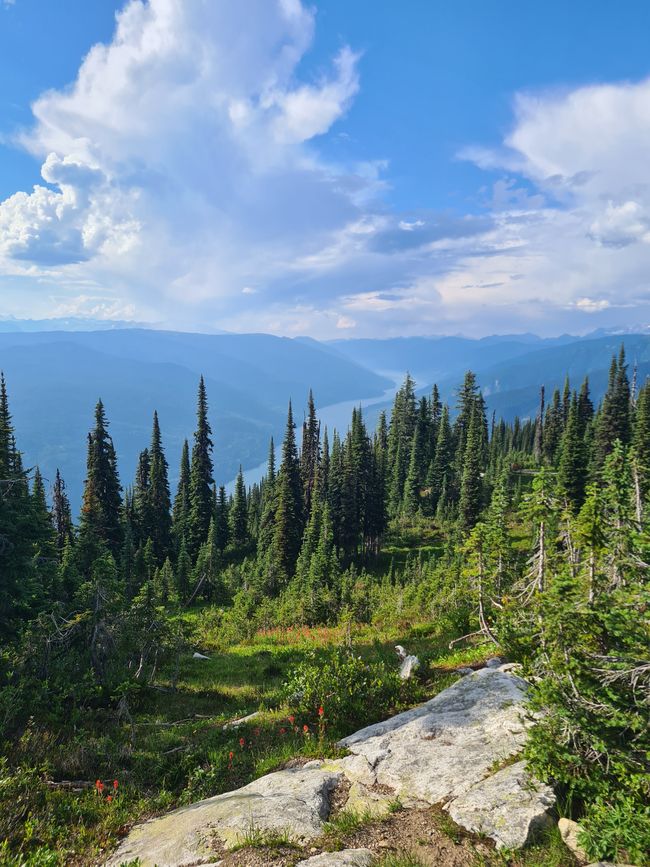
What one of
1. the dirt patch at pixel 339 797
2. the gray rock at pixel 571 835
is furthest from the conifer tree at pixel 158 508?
the gray rock at pixel 571 835

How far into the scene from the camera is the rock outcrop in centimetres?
608

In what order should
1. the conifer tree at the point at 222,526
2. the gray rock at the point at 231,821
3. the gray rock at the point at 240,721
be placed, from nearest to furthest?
1. the gray rock at the point at 231,821
2. the gray rock at the point at 240,721
3. the conifer tree at the point at 222,526

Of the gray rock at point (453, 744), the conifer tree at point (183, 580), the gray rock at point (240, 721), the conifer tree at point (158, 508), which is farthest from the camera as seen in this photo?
the conifer tree at point (158, 508)

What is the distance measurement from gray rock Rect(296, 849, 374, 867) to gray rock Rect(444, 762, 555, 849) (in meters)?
1.41

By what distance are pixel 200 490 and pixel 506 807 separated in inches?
2415

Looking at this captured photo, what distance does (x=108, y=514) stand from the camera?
53094 mm

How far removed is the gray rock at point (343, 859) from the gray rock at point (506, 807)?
4.64 ft

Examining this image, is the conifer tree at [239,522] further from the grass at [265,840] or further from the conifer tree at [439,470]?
the grass at [265,840]

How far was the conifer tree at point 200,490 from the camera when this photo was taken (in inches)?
2464

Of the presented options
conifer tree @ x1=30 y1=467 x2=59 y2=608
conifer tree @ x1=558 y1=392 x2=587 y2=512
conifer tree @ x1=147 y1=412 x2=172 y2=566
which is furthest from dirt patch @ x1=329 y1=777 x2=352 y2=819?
conifer tree @ x1=147 y1=412 x2=172 y2=566

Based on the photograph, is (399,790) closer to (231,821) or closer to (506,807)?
(506,807)

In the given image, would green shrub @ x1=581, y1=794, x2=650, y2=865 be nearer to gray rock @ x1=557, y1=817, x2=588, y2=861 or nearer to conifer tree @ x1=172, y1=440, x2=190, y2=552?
gray rock @ x1=557, y1=817, x2=588, y2=861

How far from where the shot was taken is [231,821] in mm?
6707

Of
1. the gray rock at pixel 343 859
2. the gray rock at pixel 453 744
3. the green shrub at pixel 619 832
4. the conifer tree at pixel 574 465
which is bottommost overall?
the conifer tree at pixel 574 465
